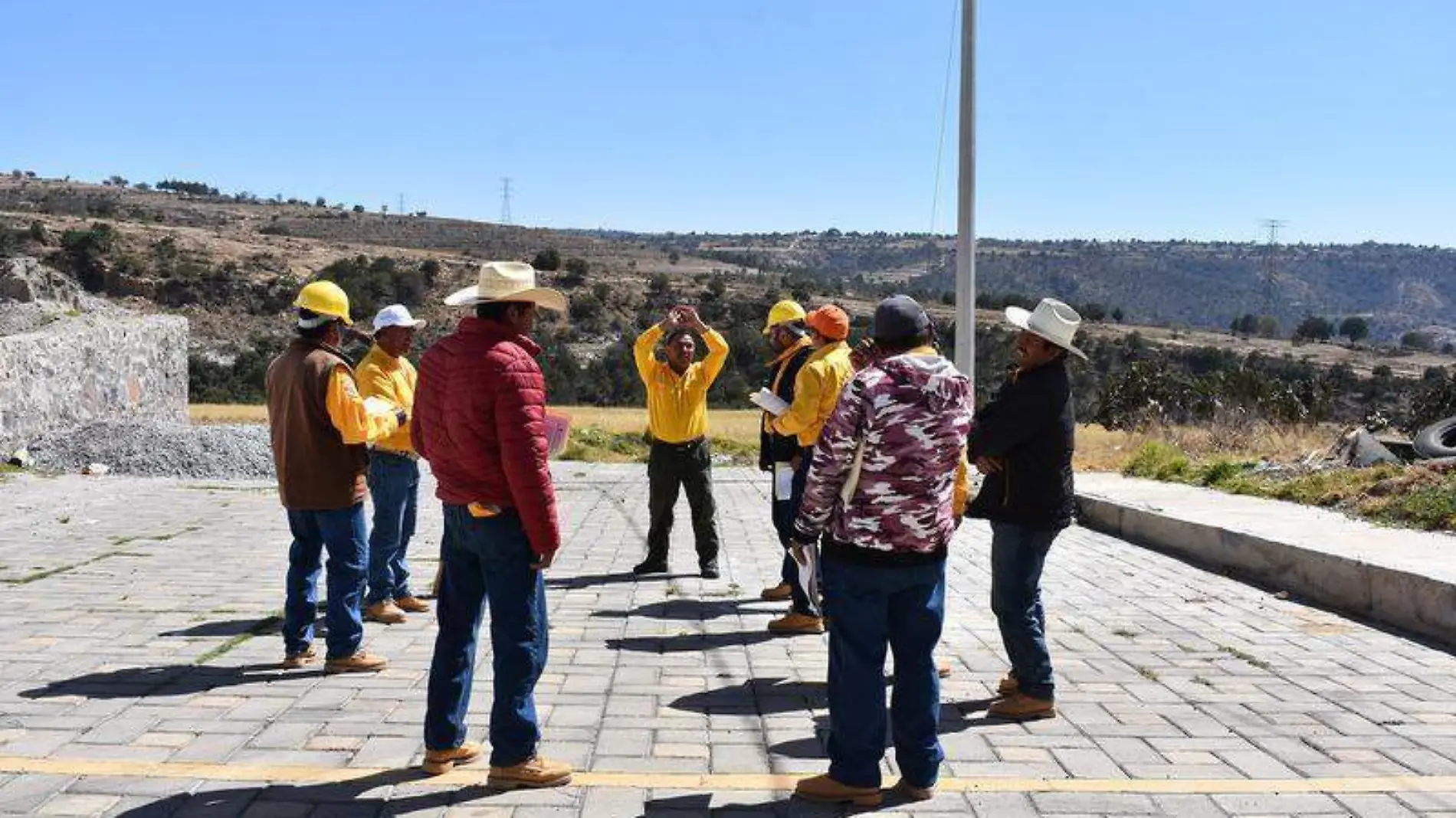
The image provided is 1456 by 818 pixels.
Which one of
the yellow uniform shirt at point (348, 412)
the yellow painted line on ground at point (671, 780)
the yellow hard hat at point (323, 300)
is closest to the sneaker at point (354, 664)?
the yellow uniform shirt at point (348, 412)

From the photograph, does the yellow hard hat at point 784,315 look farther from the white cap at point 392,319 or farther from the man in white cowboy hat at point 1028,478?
the man in white cowboy hat at point 1028,478

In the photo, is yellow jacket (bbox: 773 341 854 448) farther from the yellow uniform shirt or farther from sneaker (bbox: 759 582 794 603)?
the yellow uniform shirt

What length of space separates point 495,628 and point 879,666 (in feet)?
4.72

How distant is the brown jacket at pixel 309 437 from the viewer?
5.79 meters

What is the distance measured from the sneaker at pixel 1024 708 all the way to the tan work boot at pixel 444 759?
2409 millimetres

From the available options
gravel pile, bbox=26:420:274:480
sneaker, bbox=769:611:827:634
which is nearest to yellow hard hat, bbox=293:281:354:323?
sneaker, bbox=769:611:827:634

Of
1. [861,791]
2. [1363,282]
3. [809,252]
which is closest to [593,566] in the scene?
[861,791]

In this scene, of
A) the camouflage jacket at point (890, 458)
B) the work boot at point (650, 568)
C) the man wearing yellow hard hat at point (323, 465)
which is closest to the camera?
the camouflage jacket at point (890, 458)

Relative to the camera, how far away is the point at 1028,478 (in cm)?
538

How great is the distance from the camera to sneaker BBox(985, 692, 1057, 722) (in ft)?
18.0

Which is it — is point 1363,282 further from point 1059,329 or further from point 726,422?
point 1059,329

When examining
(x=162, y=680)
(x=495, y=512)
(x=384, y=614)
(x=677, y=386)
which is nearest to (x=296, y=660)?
(x=162, y=680)

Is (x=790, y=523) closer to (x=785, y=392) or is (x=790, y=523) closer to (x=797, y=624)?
(x=797, y=624)

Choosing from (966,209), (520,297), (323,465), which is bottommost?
(323,465)
